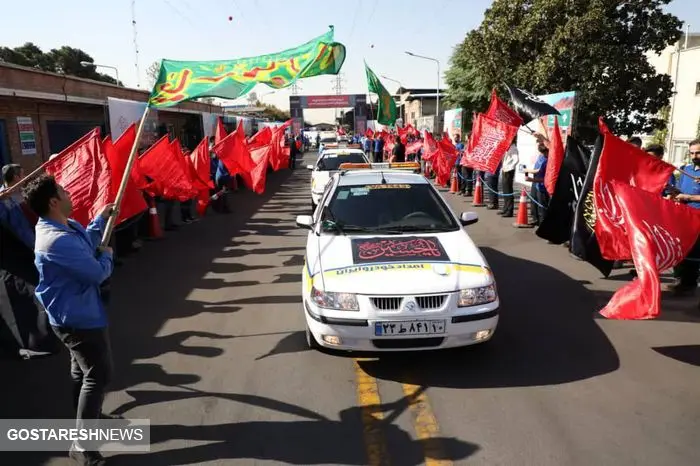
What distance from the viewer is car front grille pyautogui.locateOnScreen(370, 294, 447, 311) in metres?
4.28

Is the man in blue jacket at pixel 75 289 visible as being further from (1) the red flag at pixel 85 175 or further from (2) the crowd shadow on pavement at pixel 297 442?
(1) the red flag at pixel 85 175

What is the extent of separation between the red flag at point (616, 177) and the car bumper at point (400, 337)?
6.29 feet

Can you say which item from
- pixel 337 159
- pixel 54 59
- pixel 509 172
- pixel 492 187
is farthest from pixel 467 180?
pixel 54 59

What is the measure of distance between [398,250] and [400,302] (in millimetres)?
760

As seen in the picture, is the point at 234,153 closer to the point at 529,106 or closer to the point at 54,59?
the point at 529,106

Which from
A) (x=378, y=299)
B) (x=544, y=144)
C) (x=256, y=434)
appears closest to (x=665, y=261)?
(x=378, y=299)

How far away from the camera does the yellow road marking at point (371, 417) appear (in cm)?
344

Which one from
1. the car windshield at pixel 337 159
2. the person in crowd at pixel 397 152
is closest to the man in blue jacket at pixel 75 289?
the car windshield at pixel 337 159

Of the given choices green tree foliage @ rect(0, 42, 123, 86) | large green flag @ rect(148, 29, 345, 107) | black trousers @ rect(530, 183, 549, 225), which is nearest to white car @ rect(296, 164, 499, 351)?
large green flag @ rect(148, 29, 345, 107)

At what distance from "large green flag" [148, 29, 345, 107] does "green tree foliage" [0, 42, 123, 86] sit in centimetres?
5366

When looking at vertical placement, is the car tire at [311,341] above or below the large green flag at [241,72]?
below

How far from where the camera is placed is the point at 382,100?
20.0 meters

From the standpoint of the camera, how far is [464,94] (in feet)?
100.0

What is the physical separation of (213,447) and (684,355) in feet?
14.0
